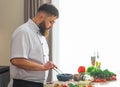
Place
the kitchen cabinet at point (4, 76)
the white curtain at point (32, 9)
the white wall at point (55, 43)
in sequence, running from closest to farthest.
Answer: the kitchen cabinet at point (4, 76) → the white curtain at point (32, 9) → the white wall at point (55, 43)

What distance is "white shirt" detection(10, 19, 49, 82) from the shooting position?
1.68 metres

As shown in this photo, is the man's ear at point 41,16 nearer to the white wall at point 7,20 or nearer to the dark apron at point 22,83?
the dark apron at point 22,83

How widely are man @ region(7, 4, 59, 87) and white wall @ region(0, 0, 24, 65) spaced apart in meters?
1.31

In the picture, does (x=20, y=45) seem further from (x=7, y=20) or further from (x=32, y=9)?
(x=7, y=20)

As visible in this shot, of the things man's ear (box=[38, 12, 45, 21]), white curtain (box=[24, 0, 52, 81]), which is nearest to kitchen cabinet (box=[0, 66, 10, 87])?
white curtain (box=[24, 0, 52, 81])

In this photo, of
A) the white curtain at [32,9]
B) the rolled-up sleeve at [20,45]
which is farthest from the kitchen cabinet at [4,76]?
the rolled-up sleeve at [20,45]

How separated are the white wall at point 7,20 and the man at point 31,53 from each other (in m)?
1.31

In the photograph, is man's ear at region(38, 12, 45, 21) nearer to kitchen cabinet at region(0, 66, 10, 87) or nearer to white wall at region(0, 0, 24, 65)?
kitchen cabinet at region(0, 66, 10, 87)

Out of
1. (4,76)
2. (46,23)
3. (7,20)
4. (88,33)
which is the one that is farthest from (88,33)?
(46,23)

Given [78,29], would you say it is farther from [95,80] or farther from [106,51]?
[95,80]

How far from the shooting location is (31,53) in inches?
67.6

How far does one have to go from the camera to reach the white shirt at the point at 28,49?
5.50 ft

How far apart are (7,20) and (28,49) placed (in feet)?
4.98

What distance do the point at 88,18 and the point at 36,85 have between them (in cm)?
160
